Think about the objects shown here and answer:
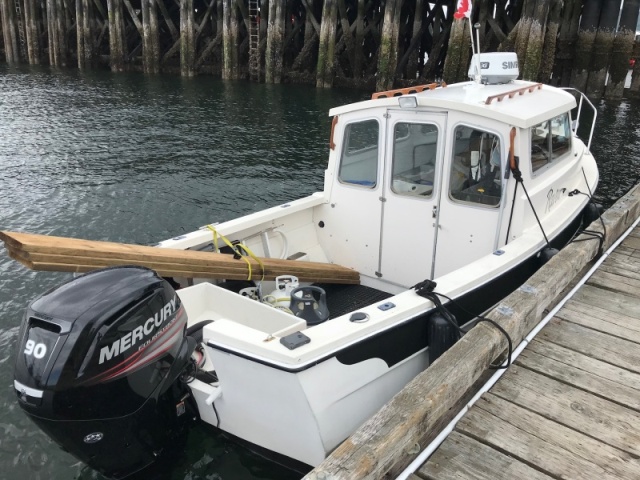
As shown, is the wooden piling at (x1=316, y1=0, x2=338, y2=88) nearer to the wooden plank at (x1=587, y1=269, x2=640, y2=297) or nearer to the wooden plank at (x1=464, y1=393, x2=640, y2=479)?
the wooden plank at (x1=587, y1=269, x2=640, y2=297)

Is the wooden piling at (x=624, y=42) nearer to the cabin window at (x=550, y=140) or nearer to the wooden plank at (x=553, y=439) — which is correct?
the cabin window at (x=550, y=140)

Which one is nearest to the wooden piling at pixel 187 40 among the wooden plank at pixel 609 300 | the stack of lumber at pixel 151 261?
the stack of lumber at pixel 151 261

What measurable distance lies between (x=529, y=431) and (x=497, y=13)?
17.5 m

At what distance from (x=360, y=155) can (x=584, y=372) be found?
3.01m

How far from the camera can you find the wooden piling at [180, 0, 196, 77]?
2178cm

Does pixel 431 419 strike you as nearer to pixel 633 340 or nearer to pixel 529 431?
pixel 529 431

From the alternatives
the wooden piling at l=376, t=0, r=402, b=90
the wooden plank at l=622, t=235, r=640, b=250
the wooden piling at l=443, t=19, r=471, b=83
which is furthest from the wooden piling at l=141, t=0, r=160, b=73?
the wooden plank at l=622, t=235, r=640, b=250

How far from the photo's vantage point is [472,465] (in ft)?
9.26

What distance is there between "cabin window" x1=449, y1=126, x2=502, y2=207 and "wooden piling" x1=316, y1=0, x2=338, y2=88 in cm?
1527

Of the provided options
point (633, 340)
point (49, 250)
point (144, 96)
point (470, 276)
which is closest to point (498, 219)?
point (470, 276)

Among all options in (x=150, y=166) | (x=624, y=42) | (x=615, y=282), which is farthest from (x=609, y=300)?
(x=624, y=42)

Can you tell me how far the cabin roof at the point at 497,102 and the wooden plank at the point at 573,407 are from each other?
7.35 ft

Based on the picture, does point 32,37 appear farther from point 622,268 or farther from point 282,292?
point 622,268

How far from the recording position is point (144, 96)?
20.0 metres
